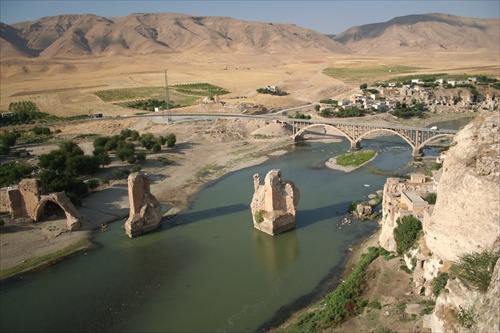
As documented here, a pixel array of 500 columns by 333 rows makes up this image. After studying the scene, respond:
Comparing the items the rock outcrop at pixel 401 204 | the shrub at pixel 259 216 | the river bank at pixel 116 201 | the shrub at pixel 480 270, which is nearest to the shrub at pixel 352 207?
the rock outcrop at pixel 401 204

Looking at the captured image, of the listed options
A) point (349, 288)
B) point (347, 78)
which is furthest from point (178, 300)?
point (347, 78)

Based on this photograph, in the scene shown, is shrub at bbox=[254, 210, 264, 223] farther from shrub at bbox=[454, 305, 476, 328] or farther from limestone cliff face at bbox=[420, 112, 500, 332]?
shrub at bbox=[454, 305, 476, 328]

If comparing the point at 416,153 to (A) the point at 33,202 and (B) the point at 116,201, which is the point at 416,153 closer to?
(B) the point at 116,201

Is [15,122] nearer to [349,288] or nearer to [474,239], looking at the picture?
[349,288]

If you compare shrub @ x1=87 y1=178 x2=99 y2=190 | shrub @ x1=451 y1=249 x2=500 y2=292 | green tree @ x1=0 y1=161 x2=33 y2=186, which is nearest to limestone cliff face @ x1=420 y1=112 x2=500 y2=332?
shrub @ x1=451 y1=249 x2=500 y2=292

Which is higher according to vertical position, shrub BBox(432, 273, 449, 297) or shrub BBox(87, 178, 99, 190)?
shrub BBox(87, 178, 99, 190)

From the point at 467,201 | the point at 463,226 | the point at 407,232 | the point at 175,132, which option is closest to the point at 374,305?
the point at 407,232
